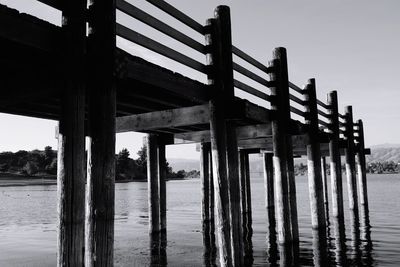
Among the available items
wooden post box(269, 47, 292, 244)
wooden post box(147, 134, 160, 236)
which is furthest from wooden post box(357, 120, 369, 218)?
wooden post box(147, 134, 160, 236)

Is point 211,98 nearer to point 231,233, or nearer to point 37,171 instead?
point 231,233

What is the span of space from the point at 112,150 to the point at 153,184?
7.72 metres

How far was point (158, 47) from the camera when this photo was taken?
6.02 m

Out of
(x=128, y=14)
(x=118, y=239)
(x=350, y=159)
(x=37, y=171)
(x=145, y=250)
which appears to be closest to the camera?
(x=128, y=14)

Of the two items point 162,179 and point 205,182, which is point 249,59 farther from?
point 205,182

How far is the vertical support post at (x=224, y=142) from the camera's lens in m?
6.99

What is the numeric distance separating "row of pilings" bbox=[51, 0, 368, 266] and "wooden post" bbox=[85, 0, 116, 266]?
0.01 metres

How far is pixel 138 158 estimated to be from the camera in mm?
122562

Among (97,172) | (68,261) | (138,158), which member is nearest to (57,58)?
(97,172)

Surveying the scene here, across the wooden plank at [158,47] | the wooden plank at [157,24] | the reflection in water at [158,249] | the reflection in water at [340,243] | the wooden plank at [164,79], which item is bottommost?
the reflection in water at [340,243]

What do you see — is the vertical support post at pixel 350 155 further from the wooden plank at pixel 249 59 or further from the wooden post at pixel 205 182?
the wooden plank at pixel 249 59

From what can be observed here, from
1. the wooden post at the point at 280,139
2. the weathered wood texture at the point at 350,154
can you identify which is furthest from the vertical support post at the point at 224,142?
the weathered wood texture at the point at 350,154

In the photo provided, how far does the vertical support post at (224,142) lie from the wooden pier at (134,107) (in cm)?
2

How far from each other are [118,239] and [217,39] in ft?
32.2
